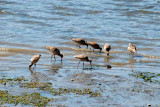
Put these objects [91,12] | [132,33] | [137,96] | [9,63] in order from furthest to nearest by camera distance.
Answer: [91,12] < [132,33] < [9,63] < [137,96]

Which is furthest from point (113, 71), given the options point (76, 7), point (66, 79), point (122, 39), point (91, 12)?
point (76, 7)

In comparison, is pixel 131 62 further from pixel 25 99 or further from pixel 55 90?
pixel 25 99

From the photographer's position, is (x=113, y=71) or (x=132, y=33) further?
(x=132, y=33)

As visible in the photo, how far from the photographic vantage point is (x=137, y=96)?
404 inches

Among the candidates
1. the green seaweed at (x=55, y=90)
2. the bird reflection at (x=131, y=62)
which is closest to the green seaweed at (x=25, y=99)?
the green seaweed at (x=55, y=90)

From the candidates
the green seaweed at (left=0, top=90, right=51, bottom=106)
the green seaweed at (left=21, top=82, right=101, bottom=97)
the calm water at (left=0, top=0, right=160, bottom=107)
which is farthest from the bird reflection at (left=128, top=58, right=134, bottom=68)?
the green seaweed at (left=0, top=90, right=51, bottom=106)

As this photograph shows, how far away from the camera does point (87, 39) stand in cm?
2000

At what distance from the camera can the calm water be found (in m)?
11.1

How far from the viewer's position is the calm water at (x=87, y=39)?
11055 mm

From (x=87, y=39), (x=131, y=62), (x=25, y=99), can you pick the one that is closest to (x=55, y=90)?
(x=25, y=99)

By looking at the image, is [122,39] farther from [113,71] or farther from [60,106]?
[60,106]

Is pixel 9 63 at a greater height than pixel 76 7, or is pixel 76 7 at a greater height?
pixel 76 7

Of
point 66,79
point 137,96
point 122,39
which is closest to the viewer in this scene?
point 137,96

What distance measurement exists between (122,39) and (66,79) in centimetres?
854
